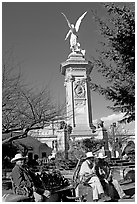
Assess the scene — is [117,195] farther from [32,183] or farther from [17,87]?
[17,87]

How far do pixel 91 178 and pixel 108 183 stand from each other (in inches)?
14.8

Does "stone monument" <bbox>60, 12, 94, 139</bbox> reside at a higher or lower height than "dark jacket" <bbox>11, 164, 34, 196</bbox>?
higher

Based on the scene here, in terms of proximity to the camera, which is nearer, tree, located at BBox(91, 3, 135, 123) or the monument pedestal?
tree, located at BBox(91, 3, 135, 123)

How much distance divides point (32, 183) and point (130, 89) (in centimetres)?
234

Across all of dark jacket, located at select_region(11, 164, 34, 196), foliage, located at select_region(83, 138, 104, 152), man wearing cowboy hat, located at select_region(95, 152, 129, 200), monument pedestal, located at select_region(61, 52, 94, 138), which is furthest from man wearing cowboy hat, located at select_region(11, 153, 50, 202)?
monument pedestal, located at select_region(61, 52, 94, 138)

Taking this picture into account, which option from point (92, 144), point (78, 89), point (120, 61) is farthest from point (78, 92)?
point (120, 61)

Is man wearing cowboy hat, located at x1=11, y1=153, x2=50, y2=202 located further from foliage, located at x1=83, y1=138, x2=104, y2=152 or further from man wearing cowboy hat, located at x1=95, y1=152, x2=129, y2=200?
foliage, located at x1=83, y1=138, x2=104, y2=152

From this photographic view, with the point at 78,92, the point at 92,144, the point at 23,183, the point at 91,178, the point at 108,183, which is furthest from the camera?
the point at 78,92

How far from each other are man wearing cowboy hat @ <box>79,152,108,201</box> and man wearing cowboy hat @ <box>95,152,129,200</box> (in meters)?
0.15

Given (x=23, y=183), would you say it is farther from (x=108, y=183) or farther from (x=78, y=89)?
(x=78, y=89)

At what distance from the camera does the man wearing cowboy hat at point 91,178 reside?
4.45 metres

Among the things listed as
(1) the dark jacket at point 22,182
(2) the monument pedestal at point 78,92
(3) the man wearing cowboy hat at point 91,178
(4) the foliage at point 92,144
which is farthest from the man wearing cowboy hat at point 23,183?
(2) the monument pedestal at point 78,92

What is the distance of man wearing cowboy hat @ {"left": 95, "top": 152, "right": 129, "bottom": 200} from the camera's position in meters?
4.68

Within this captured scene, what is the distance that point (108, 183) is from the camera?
15.5ft
